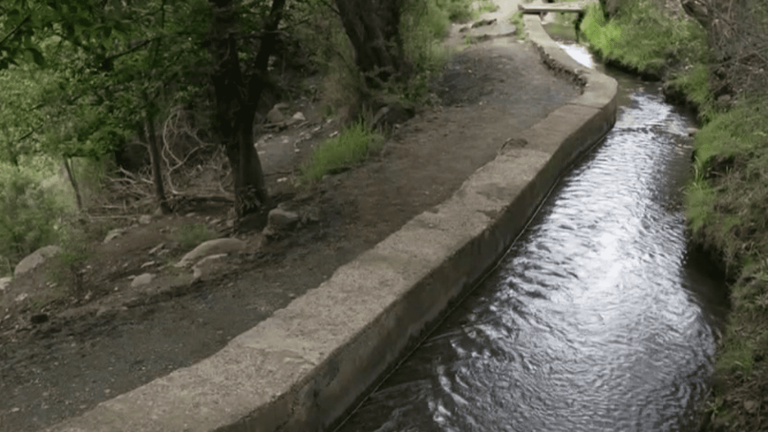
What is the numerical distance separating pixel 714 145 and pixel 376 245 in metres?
3.96

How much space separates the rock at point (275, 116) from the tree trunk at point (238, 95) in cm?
666

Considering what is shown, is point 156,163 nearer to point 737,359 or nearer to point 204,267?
point 204,267

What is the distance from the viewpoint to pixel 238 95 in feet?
19.9

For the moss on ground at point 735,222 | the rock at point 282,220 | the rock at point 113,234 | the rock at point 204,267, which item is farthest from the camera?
the rock at point 113,234

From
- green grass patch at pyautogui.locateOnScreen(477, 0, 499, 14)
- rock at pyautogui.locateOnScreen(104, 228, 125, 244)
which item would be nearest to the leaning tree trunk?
rock at pyautogui.locateOnScreen(104, 228, 125, 244)

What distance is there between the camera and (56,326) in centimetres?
448

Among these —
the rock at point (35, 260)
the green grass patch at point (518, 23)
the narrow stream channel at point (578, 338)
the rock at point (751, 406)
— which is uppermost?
the green grass patch at point (518, 23)

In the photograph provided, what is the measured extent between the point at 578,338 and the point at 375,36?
6.31 m

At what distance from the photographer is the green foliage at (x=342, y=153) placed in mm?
7214

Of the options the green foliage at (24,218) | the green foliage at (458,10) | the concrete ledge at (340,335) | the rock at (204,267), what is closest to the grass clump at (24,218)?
the green foliage at (24,218)

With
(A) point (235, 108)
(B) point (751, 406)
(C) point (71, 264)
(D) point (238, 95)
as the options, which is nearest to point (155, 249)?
(C) point (71, 264)

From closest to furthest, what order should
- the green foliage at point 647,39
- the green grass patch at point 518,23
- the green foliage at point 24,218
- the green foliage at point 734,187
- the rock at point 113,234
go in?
the green foliage at point 734,187, the rock at point 113,234, the green foliage at point 24,218, the green foliage at point 647,39, the green grass patch at point 518,23

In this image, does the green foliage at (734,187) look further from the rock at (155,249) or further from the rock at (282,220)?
the rock at (155,249)

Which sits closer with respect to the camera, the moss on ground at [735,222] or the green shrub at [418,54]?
the moss on ground at [735,222]
